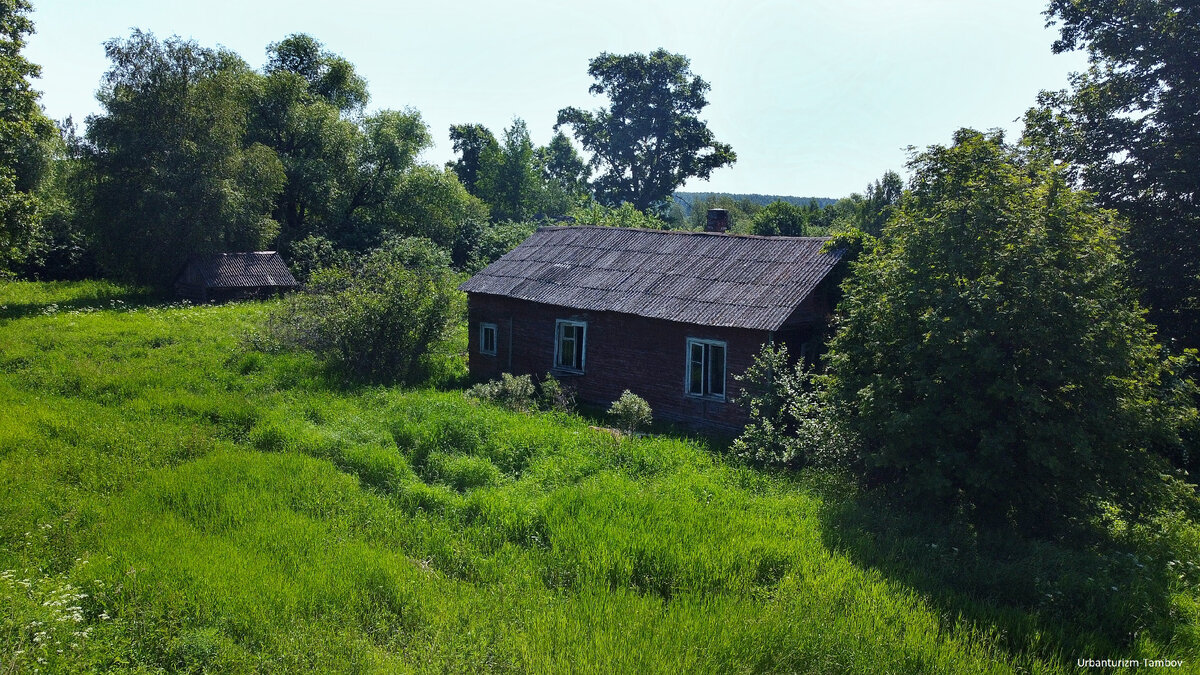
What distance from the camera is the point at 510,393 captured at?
1742 centimetres

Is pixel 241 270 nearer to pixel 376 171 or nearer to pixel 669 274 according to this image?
pixel 376 171

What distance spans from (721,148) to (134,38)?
38.6 meters

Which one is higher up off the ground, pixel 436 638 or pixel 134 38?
pixel 134 38

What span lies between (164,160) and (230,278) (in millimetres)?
5778

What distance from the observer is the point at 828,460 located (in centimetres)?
1278

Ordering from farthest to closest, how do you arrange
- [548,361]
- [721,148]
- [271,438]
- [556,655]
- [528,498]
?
[721,148], [548,361], [271,438], [528,498], [556,655]

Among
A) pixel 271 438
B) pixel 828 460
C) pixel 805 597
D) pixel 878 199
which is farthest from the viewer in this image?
pixel 878 199

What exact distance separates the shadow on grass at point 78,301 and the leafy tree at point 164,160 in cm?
111

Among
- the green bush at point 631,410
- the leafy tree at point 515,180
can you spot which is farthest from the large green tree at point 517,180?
the green bush at point 631,410

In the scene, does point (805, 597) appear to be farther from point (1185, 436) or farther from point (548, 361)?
point (548, 361)

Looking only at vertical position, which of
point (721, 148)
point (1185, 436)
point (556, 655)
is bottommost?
point (556, 655)

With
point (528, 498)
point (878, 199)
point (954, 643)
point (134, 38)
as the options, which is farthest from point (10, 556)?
point (878, 199)

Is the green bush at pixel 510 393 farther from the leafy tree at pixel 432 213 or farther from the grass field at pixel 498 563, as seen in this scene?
the leafy tree at pixel 432 213

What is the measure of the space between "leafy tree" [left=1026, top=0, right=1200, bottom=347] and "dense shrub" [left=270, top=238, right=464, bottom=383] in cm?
1513
